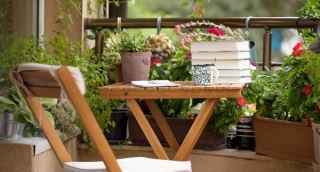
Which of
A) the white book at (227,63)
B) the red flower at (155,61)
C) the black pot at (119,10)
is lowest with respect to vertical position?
the white book at (227,63)

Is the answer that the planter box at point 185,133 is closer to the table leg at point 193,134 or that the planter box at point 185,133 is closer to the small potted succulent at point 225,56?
the small potted succulent at point 225,56

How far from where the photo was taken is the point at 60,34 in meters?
2.96

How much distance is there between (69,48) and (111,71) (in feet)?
0.92

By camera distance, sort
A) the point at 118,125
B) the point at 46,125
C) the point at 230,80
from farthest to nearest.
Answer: the point at 118,125 < the point at 230,80 < the point at 46,125

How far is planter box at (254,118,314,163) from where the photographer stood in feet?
8.53

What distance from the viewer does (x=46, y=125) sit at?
195cm

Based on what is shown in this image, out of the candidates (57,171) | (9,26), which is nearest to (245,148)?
(57,171)

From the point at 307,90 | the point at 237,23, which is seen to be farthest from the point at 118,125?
the point at 307,90

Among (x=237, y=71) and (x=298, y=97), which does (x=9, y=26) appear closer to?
(x=237, y=71)

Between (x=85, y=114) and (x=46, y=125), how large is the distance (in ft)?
1.02

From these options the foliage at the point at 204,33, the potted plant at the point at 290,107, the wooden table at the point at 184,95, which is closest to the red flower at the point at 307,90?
the potted plant at the point at 290,107

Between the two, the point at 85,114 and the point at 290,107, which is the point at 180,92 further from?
the point at 85,114

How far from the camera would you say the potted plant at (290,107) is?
95.3 inches

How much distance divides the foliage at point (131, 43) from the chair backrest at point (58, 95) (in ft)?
2.84
